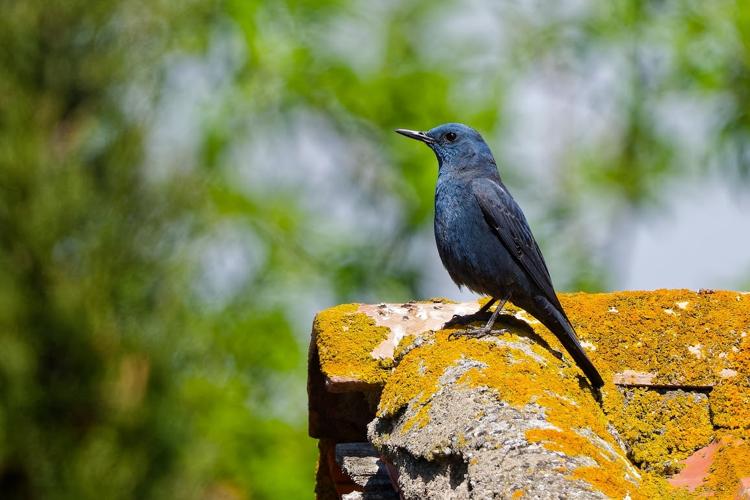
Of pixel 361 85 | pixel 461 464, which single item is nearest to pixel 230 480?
pixel 361 85

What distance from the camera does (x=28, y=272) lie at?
11.2 metres

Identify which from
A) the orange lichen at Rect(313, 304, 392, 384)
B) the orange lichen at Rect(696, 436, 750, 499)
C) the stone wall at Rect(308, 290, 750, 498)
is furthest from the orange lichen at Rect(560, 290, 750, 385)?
the orange lichen at Rect(313, 304, 392, 384)

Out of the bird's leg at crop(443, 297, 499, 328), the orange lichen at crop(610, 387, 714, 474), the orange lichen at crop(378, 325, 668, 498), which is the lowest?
the orange lichen at crop(610, 387, 714, 474)

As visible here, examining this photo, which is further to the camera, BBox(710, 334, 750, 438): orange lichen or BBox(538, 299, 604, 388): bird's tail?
BBox(538, 299, 604, 388): bird's tail

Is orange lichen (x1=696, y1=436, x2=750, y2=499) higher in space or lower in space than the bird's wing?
lower

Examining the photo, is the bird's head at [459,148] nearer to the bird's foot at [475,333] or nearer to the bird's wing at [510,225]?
the bird's wing at [510,225]

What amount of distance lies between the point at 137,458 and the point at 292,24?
7.17 metres

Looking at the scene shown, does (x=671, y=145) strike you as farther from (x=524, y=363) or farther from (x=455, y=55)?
(x=524, y=363)

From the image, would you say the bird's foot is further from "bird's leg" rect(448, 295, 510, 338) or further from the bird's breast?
the bird's breast

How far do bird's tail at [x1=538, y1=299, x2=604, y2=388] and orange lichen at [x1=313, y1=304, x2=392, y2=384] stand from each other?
62 cm

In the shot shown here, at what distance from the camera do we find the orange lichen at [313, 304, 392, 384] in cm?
426

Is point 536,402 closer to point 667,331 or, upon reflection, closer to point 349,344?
point 349,344

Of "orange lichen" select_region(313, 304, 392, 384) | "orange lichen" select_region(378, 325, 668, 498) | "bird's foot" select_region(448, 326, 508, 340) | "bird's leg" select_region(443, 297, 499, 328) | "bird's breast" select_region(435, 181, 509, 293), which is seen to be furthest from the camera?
"bird's breast" select_region(435, 181, 509, 293)

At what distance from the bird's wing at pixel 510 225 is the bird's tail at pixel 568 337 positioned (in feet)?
1.35
